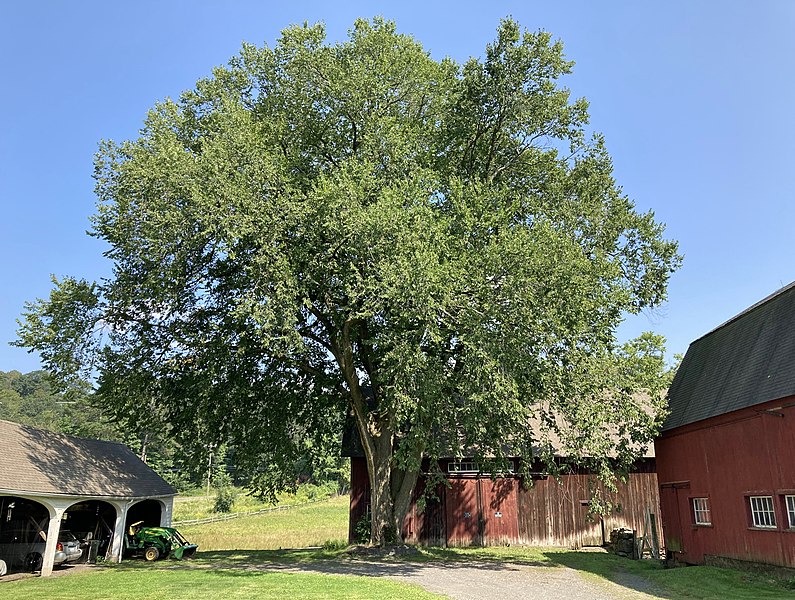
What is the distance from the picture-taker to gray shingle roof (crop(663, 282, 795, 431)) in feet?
51.3

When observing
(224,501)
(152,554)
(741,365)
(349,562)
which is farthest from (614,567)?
(224,501)

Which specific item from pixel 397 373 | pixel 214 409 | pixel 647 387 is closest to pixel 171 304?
pixel 214 409

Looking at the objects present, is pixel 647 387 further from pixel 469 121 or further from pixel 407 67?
pixel 407 67

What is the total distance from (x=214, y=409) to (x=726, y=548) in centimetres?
1863

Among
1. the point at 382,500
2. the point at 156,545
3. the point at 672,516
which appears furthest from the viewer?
the point at 156,545

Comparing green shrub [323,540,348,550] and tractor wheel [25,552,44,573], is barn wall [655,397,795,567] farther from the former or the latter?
tractor wheel [25,552,44,573]

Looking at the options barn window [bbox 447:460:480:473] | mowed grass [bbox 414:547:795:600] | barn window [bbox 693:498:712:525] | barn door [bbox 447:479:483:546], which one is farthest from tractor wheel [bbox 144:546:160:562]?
barn window [bbox 693:498:712:525]

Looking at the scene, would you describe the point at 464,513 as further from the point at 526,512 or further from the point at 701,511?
the point at 701,511

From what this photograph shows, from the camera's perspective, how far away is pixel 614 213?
2286 centimetres

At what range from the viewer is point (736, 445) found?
55.2 ft

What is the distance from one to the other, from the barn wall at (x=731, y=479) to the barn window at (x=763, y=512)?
16 cm

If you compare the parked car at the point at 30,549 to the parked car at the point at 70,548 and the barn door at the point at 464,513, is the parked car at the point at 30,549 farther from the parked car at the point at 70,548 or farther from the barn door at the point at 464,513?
the barn door at the point at 464,513

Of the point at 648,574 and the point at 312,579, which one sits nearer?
the point at 312,579

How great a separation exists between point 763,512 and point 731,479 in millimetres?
1386
